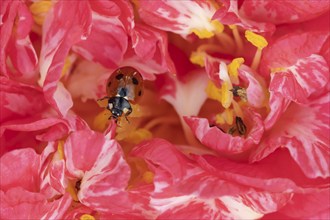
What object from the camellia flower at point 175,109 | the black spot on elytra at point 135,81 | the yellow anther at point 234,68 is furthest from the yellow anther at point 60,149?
the yellow anther at point 234,68

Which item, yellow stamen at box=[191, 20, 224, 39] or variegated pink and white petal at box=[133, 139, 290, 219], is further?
yellow stamen at box=[191, 20, 224, 39]

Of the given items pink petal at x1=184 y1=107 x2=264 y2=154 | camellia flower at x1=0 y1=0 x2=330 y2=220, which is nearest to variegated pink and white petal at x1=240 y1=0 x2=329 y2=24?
camellia flower at x1=0 y1=0 x2=330 y2=220

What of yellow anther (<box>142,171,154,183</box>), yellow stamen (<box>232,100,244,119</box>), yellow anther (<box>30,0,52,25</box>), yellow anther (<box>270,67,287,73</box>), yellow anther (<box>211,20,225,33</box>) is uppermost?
yellow anther (<box>270,67,287,73</box>)

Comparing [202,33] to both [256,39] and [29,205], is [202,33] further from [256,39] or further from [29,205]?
[29,205]

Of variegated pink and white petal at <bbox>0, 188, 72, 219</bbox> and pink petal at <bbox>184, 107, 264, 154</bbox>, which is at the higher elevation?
pink petal at <bbox>184, 107, 264, 154</bbox>

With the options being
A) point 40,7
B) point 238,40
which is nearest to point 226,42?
point 238,40

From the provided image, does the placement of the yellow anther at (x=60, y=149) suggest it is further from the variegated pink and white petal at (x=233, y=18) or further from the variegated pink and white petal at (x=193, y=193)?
the variegated pink and white petal at (x=233, y=18)

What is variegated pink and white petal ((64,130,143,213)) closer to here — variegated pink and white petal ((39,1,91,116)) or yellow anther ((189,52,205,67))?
variegated pink and white petal ((39,1,91,116))

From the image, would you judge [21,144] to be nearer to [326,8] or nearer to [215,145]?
[215,145]
